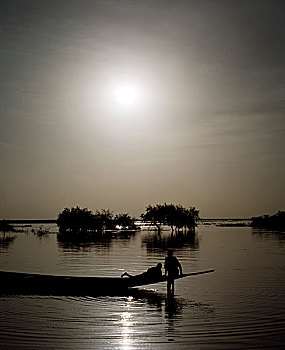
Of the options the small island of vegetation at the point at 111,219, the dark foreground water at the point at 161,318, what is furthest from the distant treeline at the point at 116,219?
the dark foreground water at the point at 161,318

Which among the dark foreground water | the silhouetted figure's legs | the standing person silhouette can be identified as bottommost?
the dark foreground water

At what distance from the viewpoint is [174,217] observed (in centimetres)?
10381

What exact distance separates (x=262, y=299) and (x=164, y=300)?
157 inches

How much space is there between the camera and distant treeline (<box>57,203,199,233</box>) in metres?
97.1

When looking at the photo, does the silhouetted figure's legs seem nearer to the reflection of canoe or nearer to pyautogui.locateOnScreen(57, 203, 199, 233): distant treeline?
the reflection of canoe

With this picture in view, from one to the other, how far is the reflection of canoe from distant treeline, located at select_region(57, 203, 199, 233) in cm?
7670

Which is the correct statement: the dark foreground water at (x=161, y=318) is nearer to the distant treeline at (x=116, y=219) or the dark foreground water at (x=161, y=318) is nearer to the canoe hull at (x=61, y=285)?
the canoe hull at (x=61, y=285)

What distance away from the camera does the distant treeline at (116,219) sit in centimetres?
9706

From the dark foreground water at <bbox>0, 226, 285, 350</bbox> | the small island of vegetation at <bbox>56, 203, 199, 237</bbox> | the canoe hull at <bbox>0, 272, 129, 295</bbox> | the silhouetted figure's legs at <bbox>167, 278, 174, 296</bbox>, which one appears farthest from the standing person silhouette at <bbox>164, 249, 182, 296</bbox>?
the small island of vegetation at <bbox>56, 203, 199, 237</bbox>

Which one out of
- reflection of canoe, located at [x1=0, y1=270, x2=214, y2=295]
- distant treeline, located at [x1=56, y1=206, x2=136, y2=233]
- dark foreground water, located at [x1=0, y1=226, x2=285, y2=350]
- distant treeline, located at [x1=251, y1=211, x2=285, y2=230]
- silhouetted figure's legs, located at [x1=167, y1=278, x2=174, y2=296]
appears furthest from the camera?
distant treeline, located at [x1=251, y1=211, x2=285, y2=230]

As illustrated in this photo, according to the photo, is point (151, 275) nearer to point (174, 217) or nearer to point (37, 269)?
point (37, 269)

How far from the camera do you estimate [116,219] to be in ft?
379

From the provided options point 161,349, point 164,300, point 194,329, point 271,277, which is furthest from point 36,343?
point 271,277

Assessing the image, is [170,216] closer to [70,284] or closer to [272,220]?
[272,220]
